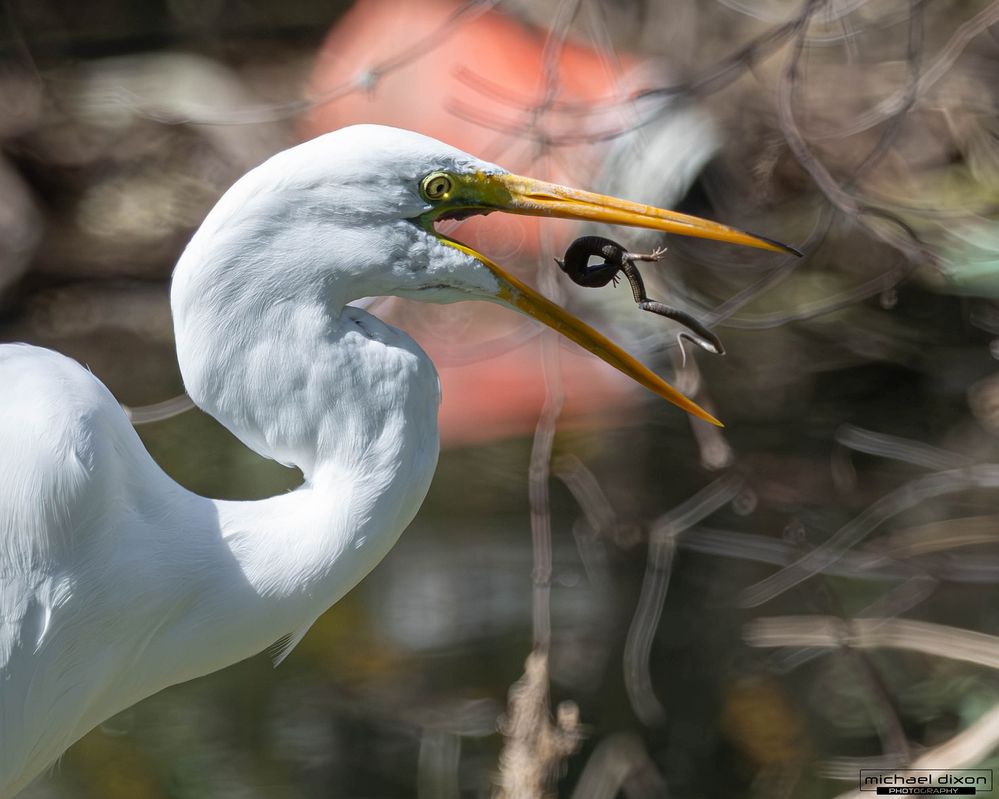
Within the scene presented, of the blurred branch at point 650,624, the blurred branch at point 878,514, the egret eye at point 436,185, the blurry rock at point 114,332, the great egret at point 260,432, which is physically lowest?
the blurry rock at point 114,332

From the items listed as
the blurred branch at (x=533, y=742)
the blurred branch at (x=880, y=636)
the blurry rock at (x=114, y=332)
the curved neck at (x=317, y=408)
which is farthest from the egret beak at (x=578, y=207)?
the blurry rock at (x=114, y=332)

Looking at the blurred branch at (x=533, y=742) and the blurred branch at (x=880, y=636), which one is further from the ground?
the blurred branch at (x=533, y=742)

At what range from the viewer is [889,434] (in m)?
3.62

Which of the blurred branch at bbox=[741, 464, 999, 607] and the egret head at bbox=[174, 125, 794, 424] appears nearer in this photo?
the egret head at bbox=[174, 125, 794, 424]

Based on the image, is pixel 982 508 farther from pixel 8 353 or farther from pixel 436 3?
pixel 436 3

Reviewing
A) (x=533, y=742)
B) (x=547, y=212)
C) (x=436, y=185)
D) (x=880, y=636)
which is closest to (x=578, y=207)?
(x=547, y=212)

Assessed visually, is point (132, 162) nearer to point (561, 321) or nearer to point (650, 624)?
point (650, 624)

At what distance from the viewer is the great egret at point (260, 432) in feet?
4.28

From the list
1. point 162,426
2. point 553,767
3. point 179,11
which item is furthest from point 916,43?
point 179,11

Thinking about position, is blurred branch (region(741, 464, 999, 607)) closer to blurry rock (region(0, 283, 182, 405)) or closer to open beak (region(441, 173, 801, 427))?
open beak (region(441, 173, 801, 427))

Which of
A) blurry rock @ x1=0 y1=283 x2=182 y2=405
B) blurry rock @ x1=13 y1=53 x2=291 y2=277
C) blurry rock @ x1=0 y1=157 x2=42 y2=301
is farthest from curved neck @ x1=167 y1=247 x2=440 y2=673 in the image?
blurry rock @ x1=13 y1=53 x2=291 y2=277

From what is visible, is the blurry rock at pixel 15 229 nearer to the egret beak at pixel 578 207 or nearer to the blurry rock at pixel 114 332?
the blurry rock at pixel 114 332

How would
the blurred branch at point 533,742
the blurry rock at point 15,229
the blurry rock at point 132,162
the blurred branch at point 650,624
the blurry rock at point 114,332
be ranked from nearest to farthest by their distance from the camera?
the blurred branch at point 533,742 < the blurred branch at point 650,624 < the blurry rock at point 114,332 < the blurry rock at point 15,229 < the blurry rock at point 132,162

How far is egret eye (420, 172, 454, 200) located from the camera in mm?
1319
